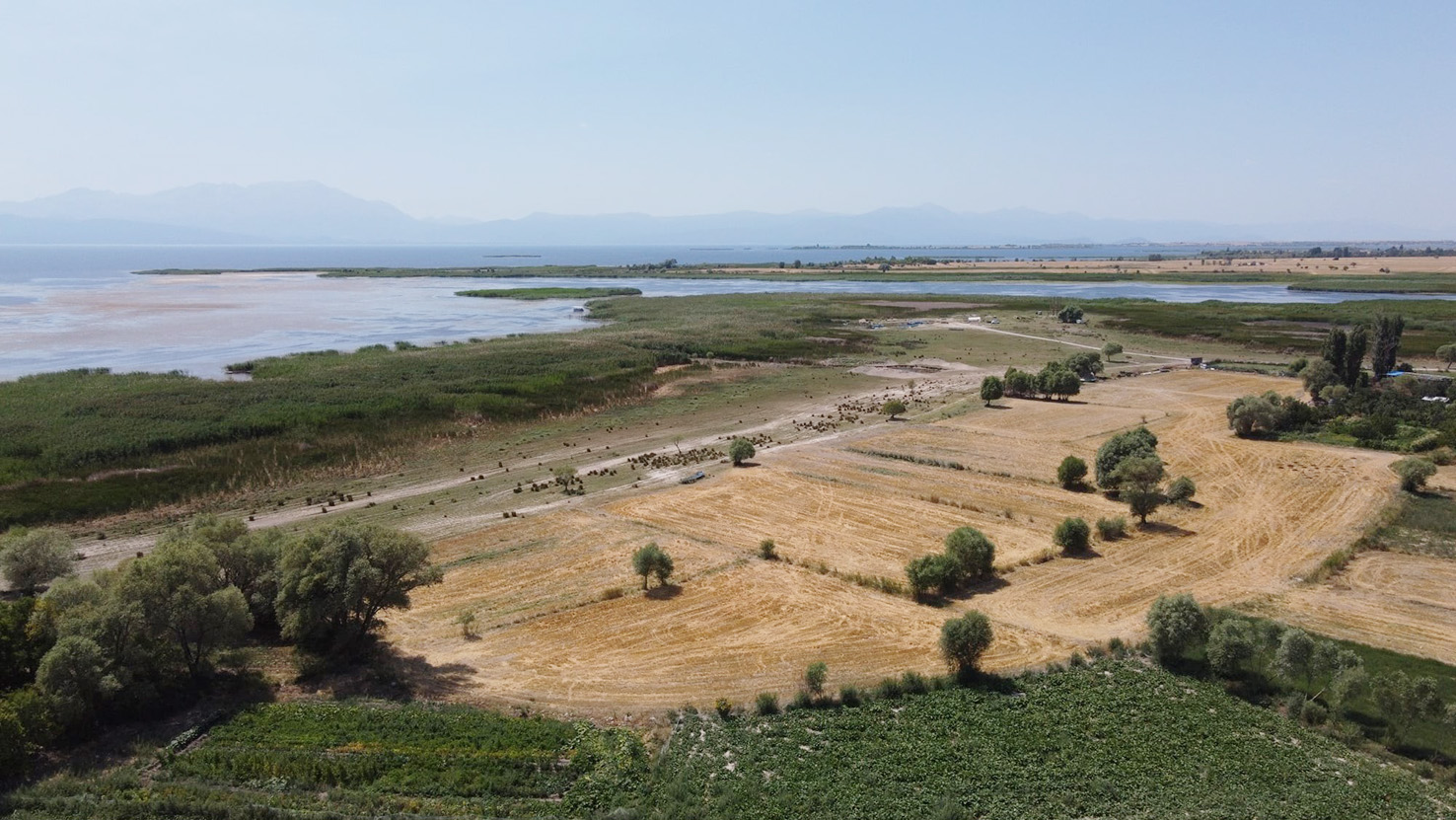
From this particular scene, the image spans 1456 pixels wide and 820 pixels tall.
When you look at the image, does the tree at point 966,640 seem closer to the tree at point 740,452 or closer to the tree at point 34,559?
the tree at point 740,452

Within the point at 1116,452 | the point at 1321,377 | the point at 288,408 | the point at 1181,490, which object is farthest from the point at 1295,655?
the point at 288,408

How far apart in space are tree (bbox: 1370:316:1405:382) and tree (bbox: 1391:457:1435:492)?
113 ft

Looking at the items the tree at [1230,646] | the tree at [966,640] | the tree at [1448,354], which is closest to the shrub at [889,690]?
the tree at [966,640]

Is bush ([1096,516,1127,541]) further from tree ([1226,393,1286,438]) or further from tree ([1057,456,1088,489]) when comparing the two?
tree ([1226,393,1286,438])

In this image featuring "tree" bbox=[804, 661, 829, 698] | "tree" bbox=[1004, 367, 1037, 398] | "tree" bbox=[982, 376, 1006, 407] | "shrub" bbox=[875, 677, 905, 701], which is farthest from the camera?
"tree" bbox=[1004, 367, 1037, 398]

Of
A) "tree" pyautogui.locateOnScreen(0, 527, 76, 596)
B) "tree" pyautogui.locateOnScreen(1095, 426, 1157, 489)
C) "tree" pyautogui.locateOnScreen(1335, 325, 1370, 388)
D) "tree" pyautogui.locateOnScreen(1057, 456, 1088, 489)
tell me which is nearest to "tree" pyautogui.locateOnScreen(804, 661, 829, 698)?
"tree" pyautogui.locateOnScreen(1057, 456, 1088, 489)

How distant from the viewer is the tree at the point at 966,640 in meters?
22.8

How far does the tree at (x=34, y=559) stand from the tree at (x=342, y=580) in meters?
11.2

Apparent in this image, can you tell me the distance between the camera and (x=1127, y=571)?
102 feet

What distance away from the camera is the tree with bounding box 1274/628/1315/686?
841 inches

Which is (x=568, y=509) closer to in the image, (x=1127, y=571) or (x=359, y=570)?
(x=359, y=570)

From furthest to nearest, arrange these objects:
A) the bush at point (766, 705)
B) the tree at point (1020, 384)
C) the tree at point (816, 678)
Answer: the tree at point (1020, 384), the tree at point (816, 678), the bush at point (766, 705)

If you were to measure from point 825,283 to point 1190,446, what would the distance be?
147356 mm

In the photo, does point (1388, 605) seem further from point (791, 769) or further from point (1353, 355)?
point (1353, 355)
